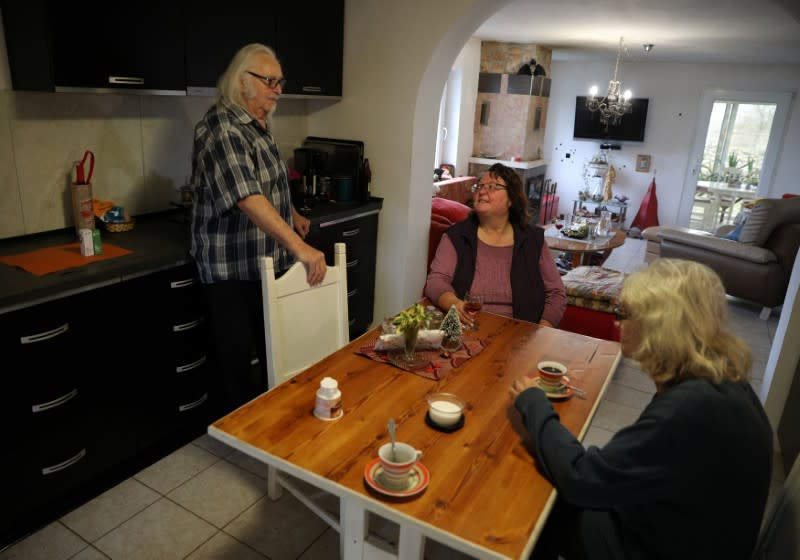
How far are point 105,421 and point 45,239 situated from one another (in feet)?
2.80

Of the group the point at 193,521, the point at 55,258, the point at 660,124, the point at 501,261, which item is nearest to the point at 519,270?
the point at 501,261

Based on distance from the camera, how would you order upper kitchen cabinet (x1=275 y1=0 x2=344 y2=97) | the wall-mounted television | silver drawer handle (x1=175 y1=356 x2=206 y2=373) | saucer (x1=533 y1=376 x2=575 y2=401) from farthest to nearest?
the wall-mounted television
upper kitchen cabinet (x1=275 y1=0 x2=344 y2=97)
silver drawer handle (x1=175 y1=356 x2=206 y2=373)
saucer (x1=533 y1=376 x2=575 y2=401)

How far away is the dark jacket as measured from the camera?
3.73ft

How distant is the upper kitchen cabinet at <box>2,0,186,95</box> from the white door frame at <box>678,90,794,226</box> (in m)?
8.02

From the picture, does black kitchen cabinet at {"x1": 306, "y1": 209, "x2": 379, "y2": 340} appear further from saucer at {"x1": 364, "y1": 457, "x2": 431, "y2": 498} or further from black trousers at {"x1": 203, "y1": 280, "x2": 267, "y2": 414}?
saucer at {"x1": 364, "y1": 457, "x2": 431, "y2": 498}

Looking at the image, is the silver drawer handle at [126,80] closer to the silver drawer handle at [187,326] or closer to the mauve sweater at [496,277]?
the silver drawer handle at [187,326]

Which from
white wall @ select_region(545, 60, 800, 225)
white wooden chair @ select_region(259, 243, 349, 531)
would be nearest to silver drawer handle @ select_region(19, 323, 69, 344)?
white wooden chair @ select_region(259, 243, 349, 531)

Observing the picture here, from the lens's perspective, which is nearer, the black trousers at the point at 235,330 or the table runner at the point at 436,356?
the table runner at the point at 436,356

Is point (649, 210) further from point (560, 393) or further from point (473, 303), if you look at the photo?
point (560, 393)

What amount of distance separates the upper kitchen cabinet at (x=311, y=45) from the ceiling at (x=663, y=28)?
1828 mm

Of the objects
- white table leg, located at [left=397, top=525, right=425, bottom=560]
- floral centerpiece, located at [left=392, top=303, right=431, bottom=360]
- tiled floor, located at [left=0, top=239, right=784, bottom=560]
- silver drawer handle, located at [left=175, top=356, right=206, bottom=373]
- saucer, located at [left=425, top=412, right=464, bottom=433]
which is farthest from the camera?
silver drawer handle, located at [left=175, top=356, right=206, bottom=373]

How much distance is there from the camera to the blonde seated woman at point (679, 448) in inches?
44.8

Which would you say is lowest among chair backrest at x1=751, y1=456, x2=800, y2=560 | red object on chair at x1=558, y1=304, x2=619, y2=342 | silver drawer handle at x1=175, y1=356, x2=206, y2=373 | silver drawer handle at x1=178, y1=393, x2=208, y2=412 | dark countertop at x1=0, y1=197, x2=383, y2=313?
silver drawer handle at x1=178, y1=393, x2=208, y2=412

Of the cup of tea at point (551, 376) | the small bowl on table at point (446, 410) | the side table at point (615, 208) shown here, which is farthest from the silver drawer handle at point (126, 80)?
the side table at point (615, 208)
